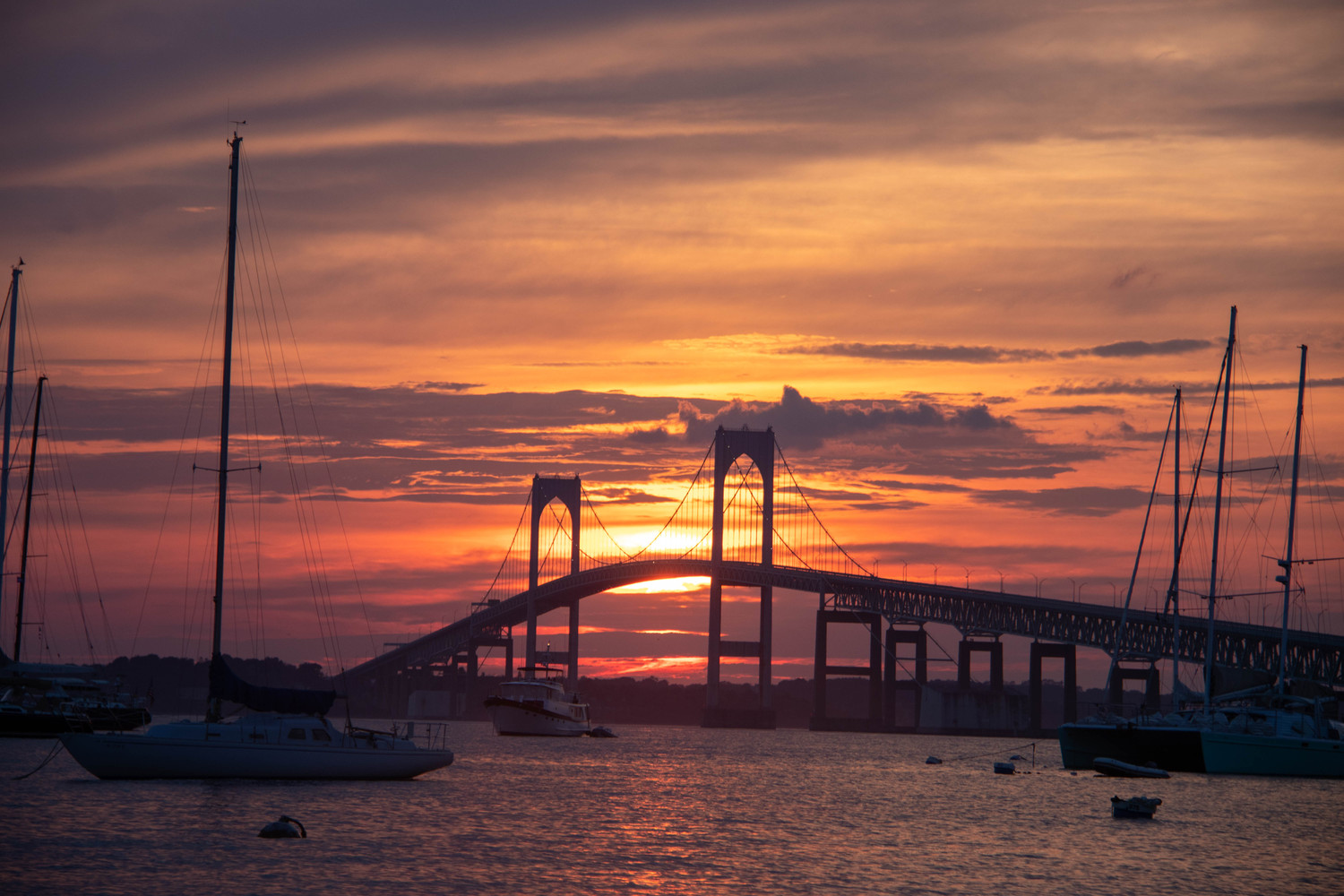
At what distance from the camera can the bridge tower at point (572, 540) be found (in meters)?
131

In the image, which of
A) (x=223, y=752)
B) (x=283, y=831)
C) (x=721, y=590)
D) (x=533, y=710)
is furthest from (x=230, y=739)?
(x=721, y=590)

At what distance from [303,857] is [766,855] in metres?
9.45

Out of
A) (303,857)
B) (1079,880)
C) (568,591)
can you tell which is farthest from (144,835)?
(568,591)

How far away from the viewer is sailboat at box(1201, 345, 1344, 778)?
50594mm

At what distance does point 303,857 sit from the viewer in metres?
26.7

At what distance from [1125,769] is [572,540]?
3714 inches

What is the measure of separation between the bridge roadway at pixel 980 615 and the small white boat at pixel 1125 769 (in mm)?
A: 40309

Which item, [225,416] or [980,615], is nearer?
[225,416]

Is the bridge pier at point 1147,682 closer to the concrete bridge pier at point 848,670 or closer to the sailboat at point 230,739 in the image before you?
the concrete bridge pier at point 848,670

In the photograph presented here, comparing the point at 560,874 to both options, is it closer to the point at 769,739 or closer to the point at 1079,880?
the point at 1079,880

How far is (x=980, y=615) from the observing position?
11588 cm

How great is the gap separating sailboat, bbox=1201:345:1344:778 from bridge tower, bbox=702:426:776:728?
6588 cm

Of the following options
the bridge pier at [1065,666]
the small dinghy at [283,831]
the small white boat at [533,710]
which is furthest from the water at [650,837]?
the bridge pier at [1065,666]

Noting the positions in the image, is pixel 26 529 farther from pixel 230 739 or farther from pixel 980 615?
pixel 980 615
